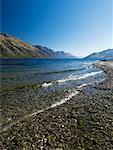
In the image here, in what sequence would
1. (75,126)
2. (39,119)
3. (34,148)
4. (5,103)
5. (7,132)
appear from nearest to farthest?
(34,148) < (7,132) < (75,126) < (39,119) < (5,103)

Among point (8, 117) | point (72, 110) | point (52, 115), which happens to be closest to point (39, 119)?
point (52, 115)

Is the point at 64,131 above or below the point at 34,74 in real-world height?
below

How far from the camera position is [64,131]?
1441cm

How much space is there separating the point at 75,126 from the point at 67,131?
124 cm

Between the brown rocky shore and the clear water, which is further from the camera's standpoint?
the clear water

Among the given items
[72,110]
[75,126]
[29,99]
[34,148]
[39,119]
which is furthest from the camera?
[29,99]

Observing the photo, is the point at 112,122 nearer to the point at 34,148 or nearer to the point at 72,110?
the point at 72,110

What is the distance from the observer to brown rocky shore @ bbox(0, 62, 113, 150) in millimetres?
12273

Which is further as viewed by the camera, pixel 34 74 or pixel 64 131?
pixel 34 74

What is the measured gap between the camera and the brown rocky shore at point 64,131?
483 inches

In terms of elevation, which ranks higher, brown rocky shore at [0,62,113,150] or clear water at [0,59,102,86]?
clear water at [0,59,102,86]

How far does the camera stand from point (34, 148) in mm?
11820

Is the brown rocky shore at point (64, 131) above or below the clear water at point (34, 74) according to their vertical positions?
below

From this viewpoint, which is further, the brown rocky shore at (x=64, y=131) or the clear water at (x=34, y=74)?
the clear water at (x=34, y=74)
